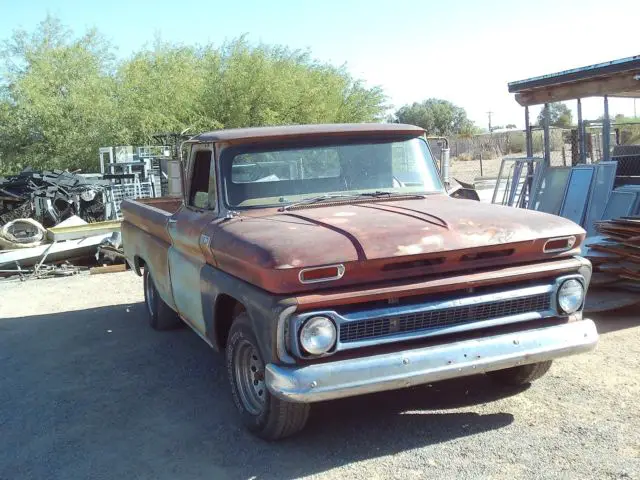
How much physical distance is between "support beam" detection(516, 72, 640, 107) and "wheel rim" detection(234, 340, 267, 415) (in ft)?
27.2

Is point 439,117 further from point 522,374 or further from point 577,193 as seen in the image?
point 522,374

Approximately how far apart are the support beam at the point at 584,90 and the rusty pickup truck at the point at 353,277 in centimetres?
691

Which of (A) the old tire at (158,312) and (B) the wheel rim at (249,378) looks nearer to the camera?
(B) the wheel rim at (249,378)

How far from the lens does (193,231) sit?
4.98m

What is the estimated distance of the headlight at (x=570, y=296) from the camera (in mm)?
4145

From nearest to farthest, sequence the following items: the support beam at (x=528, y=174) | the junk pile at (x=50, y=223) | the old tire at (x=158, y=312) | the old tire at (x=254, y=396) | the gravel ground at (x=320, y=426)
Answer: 1. the gravel ground at (x=320, y=426)
2. the old tire at (x=254, y=396)
3. the old tire at (x=158, y=312)
4. the junk pile at (x=50, y=223)
5. the support beam at (x=528, y=174)

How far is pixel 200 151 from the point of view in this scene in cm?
532

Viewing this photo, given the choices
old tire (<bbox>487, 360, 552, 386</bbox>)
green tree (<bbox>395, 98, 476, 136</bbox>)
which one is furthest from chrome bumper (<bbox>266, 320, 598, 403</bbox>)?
green tree (<bbox>395, 98, 476, 136</bbox>)

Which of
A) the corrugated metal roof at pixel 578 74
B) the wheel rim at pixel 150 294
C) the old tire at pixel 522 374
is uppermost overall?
the corrugated metal roof at pixel 578 74

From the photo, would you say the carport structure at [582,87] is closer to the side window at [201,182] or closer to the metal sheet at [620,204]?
the metal sheet at [620,204]

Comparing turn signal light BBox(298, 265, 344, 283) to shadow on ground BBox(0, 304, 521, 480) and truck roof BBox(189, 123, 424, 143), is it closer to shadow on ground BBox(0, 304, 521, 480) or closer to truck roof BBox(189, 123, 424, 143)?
shadow on ground BBox(0, 304, 521, 480)

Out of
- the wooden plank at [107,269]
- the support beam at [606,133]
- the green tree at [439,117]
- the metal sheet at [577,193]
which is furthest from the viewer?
the green tree at [439,117]

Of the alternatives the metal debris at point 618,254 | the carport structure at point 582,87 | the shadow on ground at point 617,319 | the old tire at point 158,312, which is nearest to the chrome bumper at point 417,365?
the shadow on ground at point 617,319

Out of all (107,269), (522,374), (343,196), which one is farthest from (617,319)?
(107,269)
